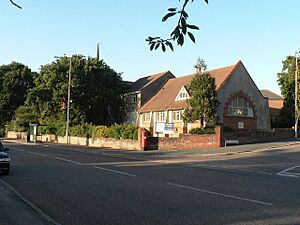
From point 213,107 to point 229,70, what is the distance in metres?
11.7

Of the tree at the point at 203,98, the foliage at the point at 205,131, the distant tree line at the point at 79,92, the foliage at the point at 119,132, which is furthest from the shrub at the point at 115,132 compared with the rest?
the distant tree line at the point at 79,92

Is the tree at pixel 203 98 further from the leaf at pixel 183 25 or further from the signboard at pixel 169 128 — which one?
the leaf at pixel 183 25

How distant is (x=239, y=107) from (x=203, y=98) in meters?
11.3

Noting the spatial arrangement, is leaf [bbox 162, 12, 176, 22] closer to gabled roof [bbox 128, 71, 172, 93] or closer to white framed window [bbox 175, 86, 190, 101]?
white framed window [bbox 175, 86, 190, 101]

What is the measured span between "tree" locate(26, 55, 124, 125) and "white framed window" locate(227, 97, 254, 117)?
2026 centimetres

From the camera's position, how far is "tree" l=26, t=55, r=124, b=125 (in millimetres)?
56906

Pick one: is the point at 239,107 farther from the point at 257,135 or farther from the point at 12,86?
the point at 12,86

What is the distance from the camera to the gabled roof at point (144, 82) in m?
63.9

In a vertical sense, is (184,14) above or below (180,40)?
above

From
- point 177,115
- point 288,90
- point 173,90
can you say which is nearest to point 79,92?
point 173,90

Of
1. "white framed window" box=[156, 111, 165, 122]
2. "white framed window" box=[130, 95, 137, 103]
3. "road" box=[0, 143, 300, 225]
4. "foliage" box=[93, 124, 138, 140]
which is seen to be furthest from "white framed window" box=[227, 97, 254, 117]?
"road" box=[0, 143, 300, 225]

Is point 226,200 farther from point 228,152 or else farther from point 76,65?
point 76,65

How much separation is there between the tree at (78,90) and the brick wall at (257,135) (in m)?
26.2

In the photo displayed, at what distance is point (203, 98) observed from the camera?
128 feet
